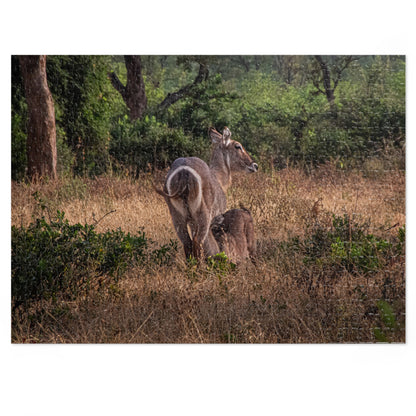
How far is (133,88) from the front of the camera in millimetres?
6512

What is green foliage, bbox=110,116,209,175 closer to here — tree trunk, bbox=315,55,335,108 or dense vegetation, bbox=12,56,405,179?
dense vegetation, bbox=12,56,405,179

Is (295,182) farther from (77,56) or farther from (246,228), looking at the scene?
(77,56)

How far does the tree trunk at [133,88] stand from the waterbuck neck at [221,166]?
2.93 ft

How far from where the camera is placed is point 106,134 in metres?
6.66

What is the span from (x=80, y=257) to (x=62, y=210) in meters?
0.93

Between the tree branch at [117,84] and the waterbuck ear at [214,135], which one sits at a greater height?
the tree branch at [117,84]

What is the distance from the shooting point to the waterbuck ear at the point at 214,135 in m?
6.56

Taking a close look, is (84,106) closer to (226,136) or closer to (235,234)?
(226,136)

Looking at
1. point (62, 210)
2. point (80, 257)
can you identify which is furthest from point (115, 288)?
point (62, 210)

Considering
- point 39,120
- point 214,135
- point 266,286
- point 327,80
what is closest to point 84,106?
point 39,120

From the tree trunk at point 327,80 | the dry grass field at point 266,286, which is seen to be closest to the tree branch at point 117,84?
the dry grass field at point 266,286

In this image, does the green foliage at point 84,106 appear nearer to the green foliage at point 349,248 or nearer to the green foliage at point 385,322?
the green foliage at point 349,248

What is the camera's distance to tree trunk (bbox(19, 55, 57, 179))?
262 inches

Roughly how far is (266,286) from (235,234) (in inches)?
28.8
